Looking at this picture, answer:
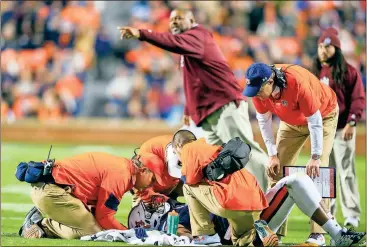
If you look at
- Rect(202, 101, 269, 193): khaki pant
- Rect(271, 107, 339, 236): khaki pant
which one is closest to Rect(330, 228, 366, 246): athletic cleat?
Rect(271, 107, 339, 236): khaki pant

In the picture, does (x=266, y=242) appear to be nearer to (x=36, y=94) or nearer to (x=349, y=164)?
(x=349, y=164)

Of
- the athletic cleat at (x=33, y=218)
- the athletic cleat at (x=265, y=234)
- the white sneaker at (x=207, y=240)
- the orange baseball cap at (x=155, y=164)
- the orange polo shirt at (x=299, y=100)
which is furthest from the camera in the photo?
the orange baseball cap at (x=155, y=164)

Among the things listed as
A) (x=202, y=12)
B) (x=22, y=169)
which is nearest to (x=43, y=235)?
(x=22, y=169)

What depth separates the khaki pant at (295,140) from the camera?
852cm

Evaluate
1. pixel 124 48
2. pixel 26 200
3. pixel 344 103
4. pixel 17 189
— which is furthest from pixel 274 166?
pixel 124 48

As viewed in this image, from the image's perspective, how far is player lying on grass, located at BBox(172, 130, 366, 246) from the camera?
7.52 m

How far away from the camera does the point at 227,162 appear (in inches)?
294

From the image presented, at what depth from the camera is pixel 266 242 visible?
7.42 m

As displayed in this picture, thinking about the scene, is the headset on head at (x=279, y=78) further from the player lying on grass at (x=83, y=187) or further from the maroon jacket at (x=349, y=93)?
the maroon jacket at (x=349, y=93)

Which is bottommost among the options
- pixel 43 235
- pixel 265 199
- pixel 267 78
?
pixel 43 235

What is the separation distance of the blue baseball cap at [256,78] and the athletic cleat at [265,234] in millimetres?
1127

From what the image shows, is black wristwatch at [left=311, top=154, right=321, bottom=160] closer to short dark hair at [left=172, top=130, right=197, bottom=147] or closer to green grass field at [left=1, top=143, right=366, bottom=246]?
green grass field at [left=1, top=143, right=366, bottom=246]

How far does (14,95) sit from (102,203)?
12.7 m

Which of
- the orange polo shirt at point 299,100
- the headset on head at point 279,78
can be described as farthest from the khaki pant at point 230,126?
the headset on head at point 279,78
